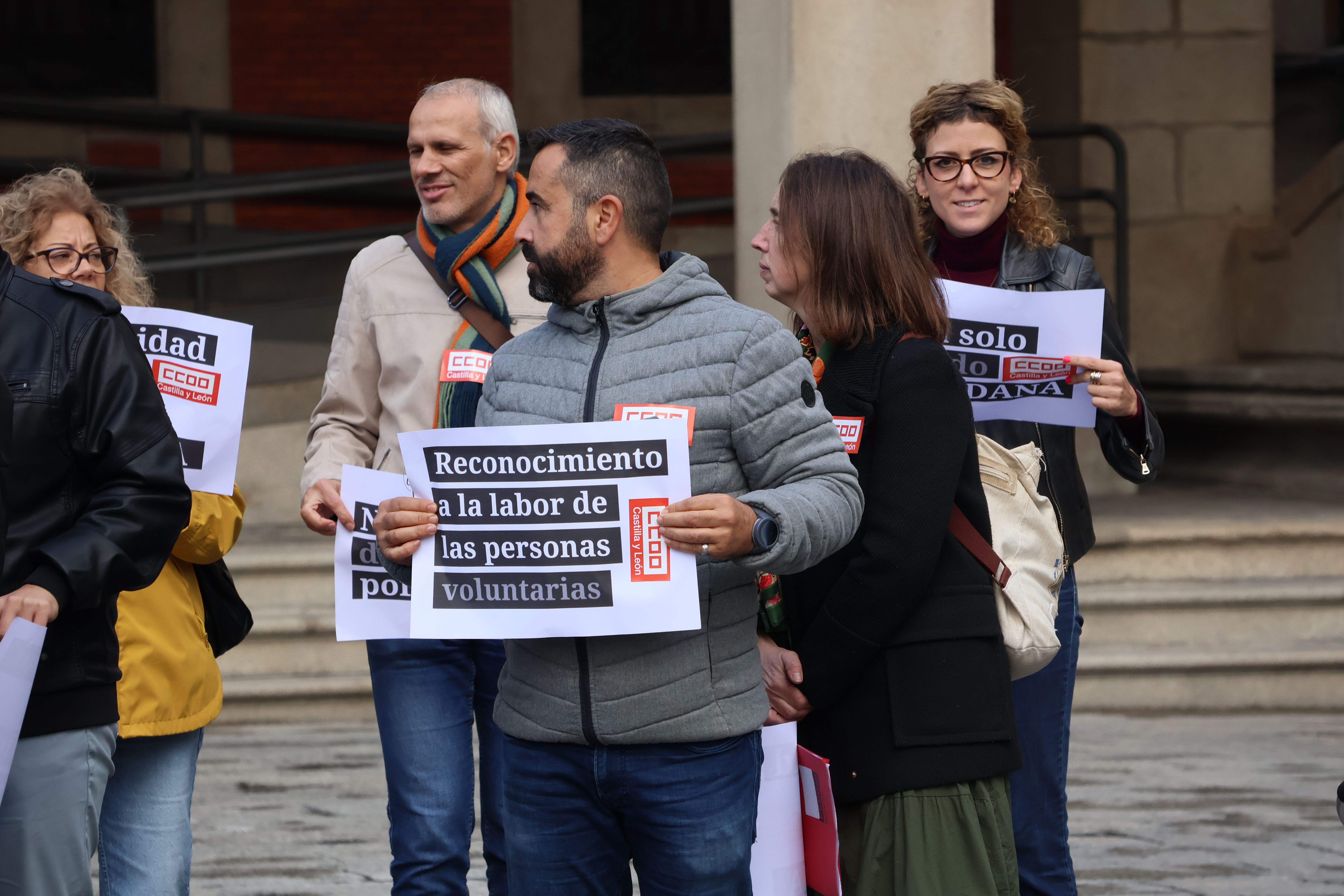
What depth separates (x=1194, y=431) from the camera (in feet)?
32.2

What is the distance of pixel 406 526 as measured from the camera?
8.26 feet

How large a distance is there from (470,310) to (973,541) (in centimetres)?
126

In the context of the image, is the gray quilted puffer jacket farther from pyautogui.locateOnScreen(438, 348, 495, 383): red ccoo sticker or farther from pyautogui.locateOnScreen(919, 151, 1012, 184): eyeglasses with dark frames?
pyautogui.locateOnScreen(919, 151, 1012, 184): eyeglasses with dark frames

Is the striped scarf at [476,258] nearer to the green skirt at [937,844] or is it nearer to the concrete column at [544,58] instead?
the green skirt at [937,844]

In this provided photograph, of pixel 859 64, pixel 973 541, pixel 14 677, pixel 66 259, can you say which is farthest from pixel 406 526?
pixel 859 64

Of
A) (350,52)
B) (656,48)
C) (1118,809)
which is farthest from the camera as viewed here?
(656,48)

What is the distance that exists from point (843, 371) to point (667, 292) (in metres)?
0.43

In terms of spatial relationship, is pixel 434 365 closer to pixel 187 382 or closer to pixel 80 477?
pixel 187 382

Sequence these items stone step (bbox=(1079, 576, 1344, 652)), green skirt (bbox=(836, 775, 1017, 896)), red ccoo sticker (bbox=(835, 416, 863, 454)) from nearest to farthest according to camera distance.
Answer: green skirt (bbox=(836, 775, 1017, 896)) < red ccoo sticker (bbox=(835, 416, 863, 454)) < stone step (bbox=(1079, 576, 1344, 652))

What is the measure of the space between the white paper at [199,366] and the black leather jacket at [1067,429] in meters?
1.58

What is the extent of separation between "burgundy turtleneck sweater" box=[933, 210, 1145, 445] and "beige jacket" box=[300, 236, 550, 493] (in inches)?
34.8

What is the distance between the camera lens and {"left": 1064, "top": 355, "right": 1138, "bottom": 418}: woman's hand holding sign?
10.7 feet

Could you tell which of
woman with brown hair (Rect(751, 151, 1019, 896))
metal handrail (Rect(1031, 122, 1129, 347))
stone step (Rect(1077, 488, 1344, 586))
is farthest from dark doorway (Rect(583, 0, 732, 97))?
woman with brown hair (Rect(751, 151, 1019, 896))

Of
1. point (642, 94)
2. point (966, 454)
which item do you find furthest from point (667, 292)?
point (642, 94)
